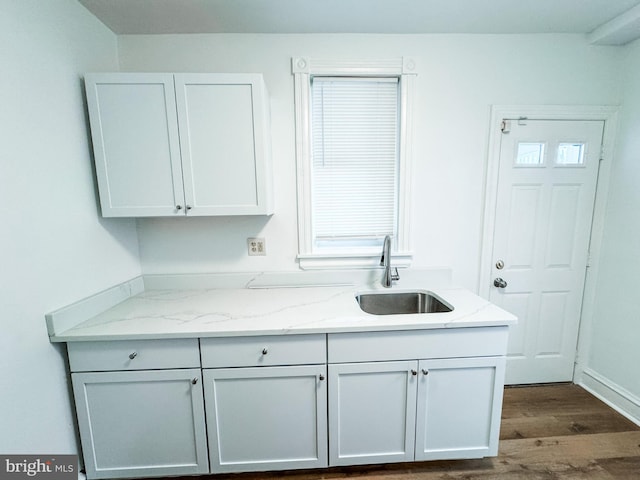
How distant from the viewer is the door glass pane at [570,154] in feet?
5.97

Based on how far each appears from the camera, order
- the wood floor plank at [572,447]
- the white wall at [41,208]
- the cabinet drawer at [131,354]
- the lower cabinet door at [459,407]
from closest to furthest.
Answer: the white wall at [41,208] → the cabinet drawer at [131,354] → the lower cabinet door at [459,407] → the wood floor plank at [572,447]

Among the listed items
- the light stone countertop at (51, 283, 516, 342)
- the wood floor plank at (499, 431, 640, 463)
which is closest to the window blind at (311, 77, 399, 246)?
the light stone countertop at (51, 283, 516, 342)

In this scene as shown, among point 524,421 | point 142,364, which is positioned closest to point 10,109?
point 142,364

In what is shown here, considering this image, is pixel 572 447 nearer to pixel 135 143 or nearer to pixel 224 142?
pixel 224 142

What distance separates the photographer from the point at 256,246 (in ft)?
5.92

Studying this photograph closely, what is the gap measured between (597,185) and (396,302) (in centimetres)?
167

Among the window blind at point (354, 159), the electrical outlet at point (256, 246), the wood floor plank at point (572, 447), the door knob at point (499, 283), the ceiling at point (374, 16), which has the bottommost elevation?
the wood floor plank at point (572, 447)

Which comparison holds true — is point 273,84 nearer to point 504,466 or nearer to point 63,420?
point 63,420

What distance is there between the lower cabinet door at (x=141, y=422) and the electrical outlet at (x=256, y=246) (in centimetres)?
80

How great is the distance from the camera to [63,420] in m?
1.23

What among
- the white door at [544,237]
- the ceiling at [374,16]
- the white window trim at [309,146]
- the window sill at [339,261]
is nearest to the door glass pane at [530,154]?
the white door at [544,237]

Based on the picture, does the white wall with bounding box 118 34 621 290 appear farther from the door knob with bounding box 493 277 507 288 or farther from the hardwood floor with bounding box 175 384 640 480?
the hardwood floor with bounding box 175 384 640 480

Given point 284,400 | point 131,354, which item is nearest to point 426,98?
point 284,400

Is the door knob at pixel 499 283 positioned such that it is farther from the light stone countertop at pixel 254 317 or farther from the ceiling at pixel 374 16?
the ceiling at pixel 374 16
